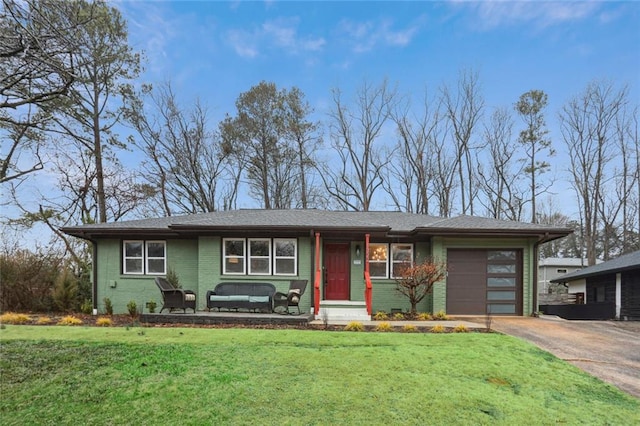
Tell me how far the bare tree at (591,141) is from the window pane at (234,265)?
22.5 meters

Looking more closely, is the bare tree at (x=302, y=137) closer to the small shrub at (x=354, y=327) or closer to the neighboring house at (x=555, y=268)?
the small shrub at (x=354, y=327)

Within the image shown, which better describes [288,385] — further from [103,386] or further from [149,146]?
[149,146]

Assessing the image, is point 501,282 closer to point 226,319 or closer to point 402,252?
point 402,252

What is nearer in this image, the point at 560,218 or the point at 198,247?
the point at 198,247

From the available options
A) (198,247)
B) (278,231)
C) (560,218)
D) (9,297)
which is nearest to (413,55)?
(278,231)

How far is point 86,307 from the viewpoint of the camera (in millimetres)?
12086

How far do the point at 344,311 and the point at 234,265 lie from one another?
378cm

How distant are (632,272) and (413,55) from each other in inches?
514

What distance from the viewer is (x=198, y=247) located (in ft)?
39.2

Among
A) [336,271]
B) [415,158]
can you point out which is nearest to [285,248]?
[336,271]

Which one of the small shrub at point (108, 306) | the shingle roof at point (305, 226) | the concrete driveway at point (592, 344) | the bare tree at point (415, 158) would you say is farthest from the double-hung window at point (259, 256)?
the bare tree at point (415, 158)

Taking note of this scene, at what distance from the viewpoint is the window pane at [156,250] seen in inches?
490

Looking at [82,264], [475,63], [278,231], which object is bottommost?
[82,264]

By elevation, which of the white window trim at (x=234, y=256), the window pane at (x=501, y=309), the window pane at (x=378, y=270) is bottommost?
the window pane at (x=501, y=309)
